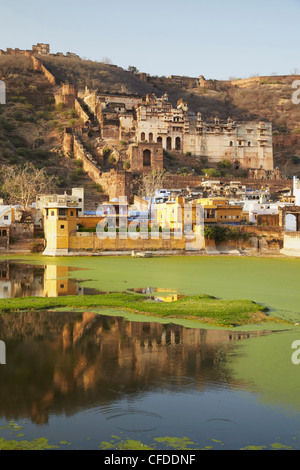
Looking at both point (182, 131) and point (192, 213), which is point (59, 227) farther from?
point (182, 131)

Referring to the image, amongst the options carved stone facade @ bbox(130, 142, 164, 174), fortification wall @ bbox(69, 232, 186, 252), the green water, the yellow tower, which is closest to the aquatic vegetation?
the green water

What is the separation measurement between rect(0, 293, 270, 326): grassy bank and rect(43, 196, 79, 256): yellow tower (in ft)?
53.6

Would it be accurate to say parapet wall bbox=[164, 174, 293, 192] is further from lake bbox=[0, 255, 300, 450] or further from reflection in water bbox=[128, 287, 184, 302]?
lake bbox=[0, 255, 300, 450]

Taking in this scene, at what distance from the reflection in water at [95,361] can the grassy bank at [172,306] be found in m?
1.23

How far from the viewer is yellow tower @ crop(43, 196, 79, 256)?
125ft

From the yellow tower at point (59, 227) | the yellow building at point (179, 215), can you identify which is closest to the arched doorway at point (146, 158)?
the yellow building at point (179, 215)

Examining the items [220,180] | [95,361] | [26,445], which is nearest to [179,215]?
[220,180]

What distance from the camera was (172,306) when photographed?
19.8 meters

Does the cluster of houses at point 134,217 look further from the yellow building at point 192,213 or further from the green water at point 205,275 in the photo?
the green water at point 205,275

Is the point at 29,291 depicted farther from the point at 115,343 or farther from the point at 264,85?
the point at 264,85

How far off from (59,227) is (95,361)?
25.1 m
